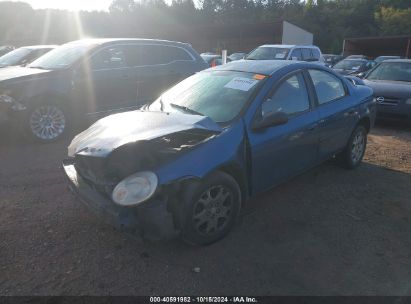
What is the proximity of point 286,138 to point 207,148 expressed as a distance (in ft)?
3.59

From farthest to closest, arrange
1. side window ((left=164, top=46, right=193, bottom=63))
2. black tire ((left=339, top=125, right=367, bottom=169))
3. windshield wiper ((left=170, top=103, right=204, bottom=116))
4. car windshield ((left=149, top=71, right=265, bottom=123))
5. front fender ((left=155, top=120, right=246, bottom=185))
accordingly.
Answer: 1. side window ((left=164, top=46, right=193, bottom=63))
2. black tire ((left=339, top=125, right=367, bottom=169))
3. windshield wiper ((left=170, top=103, right=204, bottom=116))
4. car windshield ((left=149, top=71, right=265, bottom=123))
5. front fender ((left=155, top=120, right=246, bottom=185))

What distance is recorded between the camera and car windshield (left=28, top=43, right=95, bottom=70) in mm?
6854

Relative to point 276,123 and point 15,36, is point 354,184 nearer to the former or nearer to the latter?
point 276,123

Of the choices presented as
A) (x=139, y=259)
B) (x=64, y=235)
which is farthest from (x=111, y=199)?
(x=64, y=235)

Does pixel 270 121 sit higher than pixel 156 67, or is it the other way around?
pixel 270 121

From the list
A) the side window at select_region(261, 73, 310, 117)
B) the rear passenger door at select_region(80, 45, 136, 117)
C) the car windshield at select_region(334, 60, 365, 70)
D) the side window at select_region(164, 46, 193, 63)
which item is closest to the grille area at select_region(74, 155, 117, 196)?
the side window at select_region(261, 73, 310, 117)

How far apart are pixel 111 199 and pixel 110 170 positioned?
10.8 inches

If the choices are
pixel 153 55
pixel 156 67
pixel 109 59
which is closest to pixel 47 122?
pixel 109 59

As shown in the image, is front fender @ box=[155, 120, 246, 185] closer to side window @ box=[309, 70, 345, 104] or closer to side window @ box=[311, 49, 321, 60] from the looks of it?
side window @ box=[309, 70, 345, 104]

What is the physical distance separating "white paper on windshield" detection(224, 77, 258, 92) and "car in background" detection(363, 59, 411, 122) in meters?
4.95

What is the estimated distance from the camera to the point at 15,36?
38125 millimetres

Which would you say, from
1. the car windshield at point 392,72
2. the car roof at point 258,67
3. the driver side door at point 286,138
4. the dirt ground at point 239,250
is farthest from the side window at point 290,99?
the car windshield at point 392,72

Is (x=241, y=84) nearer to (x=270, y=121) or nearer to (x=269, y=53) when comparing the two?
(x=270, y=121)

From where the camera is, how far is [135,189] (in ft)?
9.52
